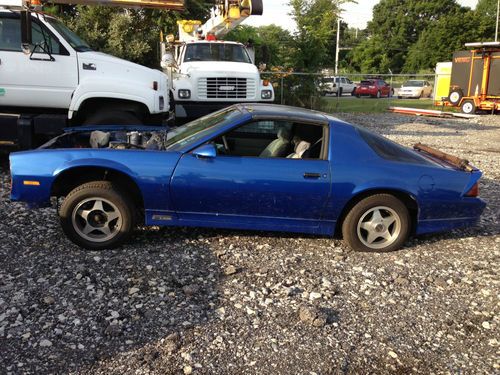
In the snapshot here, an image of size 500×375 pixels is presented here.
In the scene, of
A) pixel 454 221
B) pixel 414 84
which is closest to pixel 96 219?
pixel 454 221

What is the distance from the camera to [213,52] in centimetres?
1173

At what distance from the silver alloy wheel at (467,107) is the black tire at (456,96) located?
391 millimetres

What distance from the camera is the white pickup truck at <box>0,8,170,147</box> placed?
292 inches

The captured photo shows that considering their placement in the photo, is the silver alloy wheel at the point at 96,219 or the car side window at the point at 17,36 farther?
the car side window at the point at 17,36

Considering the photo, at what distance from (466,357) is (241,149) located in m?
2.95

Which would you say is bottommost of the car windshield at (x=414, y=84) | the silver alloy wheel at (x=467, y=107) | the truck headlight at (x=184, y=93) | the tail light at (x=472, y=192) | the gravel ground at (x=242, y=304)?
the gravel ground at (x=242, y=304)

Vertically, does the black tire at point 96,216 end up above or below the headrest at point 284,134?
below

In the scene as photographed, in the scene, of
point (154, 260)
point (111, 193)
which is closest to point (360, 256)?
point (154, 260)

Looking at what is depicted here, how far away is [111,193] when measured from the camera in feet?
14.9

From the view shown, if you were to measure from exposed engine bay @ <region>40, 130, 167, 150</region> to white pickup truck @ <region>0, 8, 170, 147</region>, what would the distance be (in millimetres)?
1978

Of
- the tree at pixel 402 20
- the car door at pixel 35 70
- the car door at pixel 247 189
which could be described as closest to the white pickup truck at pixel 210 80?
the car door at pixel 35 70

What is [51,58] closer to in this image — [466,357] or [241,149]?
[241,149]

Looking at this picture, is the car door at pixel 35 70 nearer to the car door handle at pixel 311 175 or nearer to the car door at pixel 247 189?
the car door at pixel 247 189

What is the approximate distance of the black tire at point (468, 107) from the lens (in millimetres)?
22781
